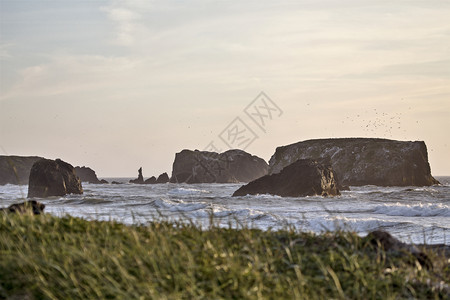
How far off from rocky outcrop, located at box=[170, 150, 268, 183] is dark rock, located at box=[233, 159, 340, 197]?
280 ft

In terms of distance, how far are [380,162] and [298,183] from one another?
52.2 meters

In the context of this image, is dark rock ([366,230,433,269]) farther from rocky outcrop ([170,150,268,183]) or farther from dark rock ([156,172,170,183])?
dark rock ([156,172,170,183])

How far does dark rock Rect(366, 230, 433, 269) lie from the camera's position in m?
8.45

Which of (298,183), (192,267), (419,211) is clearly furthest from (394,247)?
(298,183)

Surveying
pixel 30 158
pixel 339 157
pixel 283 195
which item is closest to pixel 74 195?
pixel 283 195

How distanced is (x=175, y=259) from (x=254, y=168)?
164406 millimetres

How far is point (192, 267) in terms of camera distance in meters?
6.48

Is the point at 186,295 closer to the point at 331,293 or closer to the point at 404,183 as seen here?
the point at 331,293

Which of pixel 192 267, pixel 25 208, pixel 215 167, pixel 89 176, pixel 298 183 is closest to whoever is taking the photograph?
pixel 192 267

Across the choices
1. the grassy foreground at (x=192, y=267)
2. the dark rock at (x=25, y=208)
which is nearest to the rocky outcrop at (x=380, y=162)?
the dark rock at (x=25, y=208)

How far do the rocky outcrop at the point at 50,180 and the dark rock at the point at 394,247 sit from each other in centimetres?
5177

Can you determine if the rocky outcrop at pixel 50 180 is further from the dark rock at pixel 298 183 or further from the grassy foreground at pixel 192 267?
the grassy foreground at pixel 192 267

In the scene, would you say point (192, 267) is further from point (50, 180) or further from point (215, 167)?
point (215, 167)

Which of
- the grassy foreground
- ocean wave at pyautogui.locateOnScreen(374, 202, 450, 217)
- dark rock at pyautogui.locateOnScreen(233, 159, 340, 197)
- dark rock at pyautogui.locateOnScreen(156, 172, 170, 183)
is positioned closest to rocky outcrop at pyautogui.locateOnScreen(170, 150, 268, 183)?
dark rock at pyautogui.locateOnScreen(156, 172, 170, 183)
